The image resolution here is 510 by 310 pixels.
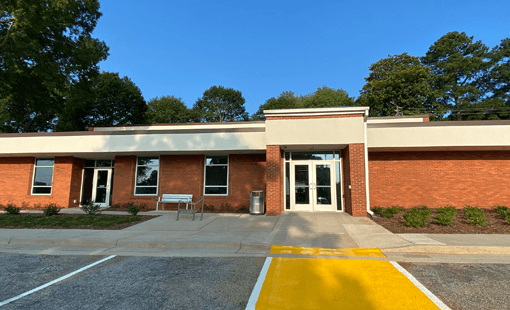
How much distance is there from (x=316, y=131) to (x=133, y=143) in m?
9.08

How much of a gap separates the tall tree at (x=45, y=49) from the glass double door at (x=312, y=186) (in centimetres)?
1424

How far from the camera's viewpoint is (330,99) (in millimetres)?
39156

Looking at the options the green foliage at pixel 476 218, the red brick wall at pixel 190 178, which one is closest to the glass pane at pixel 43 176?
the red brick wall at pixel 190 178

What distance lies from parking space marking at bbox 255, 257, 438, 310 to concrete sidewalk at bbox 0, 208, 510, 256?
49.1 inches

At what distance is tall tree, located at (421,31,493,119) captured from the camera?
33.7 meters

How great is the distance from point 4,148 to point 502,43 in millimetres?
52993

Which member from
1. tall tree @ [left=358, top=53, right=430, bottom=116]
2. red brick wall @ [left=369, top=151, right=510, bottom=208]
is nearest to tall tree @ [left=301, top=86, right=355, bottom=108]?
tall tree @ [left=358, top=53, right=430, bottom=116]

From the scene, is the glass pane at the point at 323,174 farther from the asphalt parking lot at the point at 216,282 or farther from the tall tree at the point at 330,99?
the tall tree at the point at 330,99

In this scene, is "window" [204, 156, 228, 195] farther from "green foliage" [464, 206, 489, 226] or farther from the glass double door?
"green foliage" [464, 206, 489, 226]

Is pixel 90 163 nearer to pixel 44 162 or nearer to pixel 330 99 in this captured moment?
pixel 44 162

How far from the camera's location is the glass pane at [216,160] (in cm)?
1378

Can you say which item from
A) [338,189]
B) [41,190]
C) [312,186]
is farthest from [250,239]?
[41,190]

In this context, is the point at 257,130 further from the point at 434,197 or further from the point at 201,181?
the point at 434,197

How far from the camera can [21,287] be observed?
4.18 meters
